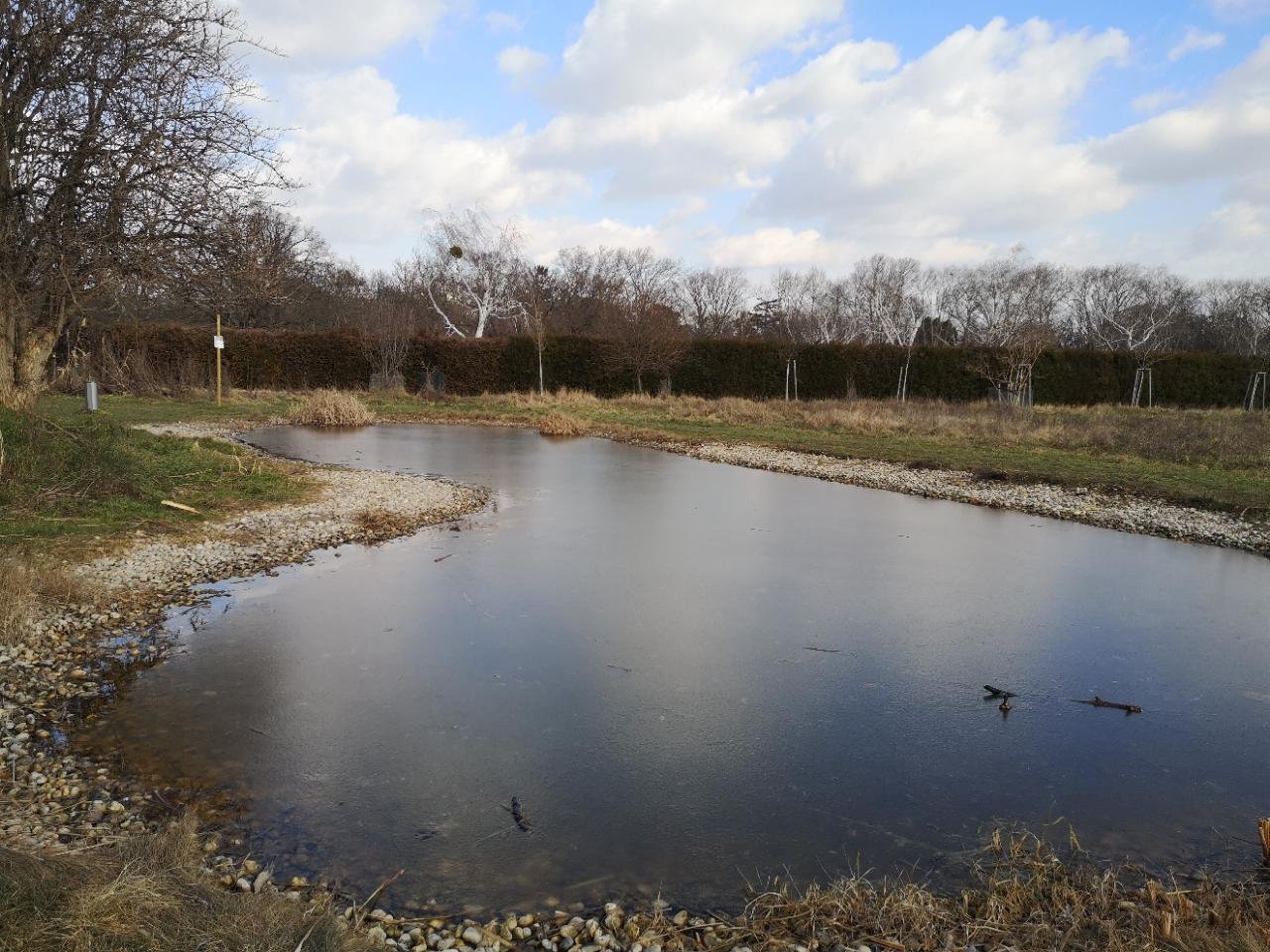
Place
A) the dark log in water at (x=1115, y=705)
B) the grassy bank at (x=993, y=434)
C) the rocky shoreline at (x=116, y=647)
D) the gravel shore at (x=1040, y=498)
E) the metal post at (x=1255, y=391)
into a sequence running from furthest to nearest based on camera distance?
the metal post at (x=1255, y=391), the grassy bank at (x=993, y=434), the gravel shore at (x=1040, y=498), the dark log in water at (x=1115, y=705), the rocky shoreline at (x=116, y=647)

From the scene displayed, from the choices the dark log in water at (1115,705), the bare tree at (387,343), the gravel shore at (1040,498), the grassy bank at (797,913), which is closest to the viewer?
the grassy bank at (797,913)

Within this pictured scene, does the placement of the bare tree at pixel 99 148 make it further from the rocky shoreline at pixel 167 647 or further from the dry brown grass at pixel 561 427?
the dry brown grass at pixel 561 427

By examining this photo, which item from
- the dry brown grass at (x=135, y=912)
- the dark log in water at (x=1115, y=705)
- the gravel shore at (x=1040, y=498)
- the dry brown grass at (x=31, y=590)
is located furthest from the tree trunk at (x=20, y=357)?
the gravel shore at (x=1040, y=498)

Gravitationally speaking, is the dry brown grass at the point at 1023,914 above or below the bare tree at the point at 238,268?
below

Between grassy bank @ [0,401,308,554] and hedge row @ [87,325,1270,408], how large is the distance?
21.2 metres

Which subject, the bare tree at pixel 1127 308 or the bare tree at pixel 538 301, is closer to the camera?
the bare tree at pixel 538 301

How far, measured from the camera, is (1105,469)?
1552 cm

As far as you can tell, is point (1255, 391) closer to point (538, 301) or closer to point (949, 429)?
point (949, 429)

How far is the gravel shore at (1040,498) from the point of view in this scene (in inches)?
432

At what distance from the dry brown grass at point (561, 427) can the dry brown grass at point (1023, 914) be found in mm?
18948

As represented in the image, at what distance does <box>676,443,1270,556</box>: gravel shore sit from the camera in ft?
36.0

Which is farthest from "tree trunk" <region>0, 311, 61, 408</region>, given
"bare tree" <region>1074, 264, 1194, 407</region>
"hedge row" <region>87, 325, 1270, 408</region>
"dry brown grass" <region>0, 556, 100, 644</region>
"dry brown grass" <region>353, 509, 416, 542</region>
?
"bare tree" <region>1074, 264, 1194, 407</region>

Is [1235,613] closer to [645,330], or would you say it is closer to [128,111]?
[128,111]

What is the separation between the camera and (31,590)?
631 cm
